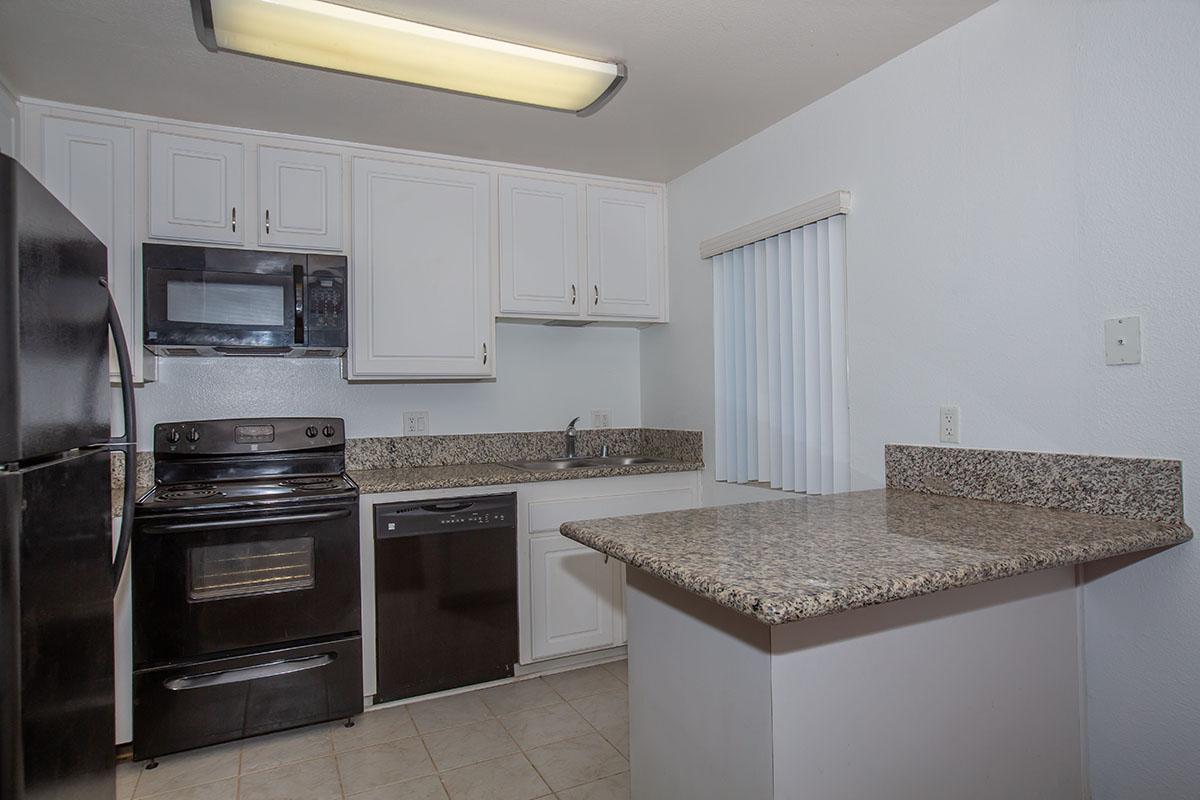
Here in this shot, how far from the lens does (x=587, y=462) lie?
3.47 m

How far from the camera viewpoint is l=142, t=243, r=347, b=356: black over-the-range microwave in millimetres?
2422

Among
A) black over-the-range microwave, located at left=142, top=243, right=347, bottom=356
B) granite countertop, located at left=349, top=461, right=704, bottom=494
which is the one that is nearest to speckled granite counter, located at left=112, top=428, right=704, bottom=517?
granite countertop, located at left=349, top=461, right=704, bottom=494

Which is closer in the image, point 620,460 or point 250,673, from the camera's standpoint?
point 250,673

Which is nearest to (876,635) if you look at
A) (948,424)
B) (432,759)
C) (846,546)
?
(846,546)

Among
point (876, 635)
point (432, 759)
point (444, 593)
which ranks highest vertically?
point (876, 635)

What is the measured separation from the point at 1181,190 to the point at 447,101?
84.8 inches

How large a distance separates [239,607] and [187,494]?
17.6 inches

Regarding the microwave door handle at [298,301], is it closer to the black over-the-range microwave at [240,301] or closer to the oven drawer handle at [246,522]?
the black over-the-range microwave at [240,301]

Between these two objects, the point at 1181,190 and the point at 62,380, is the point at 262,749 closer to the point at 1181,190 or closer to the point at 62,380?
the point at 62,380

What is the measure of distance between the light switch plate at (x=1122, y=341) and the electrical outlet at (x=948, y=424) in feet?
1.37

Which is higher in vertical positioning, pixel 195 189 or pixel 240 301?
pixel 195 189

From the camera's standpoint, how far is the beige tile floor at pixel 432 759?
2072mm

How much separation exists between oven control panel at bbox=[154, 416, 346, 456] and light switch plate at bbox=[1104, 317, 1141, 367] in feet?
8.86

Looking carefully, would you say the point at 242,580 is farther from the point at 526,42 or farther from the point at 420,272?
the point at 526,42
